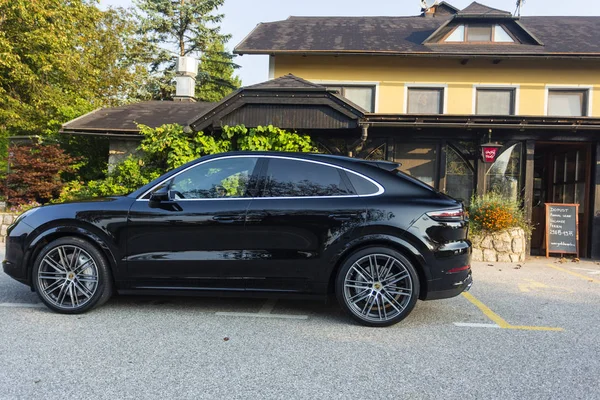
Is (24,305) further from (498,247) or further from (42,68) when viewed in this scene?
(42,68)

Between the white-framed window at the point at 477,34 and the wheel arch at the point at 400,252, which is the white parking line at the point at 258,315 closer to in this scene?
the wheel arch at the point at 400,252

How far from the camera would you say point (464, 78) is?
12.8 m

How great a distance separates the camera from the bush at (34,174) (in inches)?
421

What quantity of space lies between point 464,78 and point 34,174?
40.8 ft

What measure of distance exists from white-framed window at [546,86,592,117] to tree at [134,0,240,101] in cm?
2328

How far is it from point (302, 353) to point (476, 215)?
683 centimetres

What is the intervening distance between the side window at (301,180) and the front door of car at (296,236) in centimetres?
5

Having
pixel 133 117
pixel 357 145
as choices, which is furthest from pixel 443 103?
pixel 133 117

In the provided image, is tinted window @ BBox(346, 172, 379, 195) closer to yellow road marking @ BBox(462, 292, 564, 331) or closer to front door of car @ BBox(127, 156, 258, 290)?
front door of car @ BBox(127, 156, 258, 290)

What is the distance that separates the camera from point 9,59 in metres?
16.2

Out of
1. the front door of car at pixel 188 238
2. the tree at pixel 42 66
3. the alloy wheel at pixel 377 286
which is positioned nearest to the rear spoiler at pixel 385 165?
the alloy wheel at pixel 377 286

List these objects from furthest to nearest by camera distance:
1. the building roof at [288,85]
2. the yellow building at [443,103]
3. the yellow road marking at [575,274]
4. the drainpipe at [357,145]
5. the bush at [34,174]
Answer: the bush at [34,174]
the drainpipe at [357,145]
the yellow building at [443,103]
the building roof at [288,85]
the yellow road marking at [575,274]

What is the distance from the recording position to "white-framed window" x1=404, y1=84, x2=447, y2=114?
42.4ft

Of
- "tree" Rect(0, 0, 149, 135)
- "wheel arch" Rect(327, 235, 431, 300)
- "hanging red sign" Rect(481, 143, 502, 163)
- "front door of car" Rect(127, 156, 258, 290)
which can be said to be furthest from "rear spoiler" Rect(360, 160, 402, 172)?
"tree" Rect(0, 0, 149, 135)
